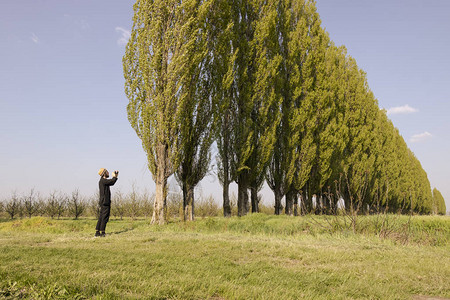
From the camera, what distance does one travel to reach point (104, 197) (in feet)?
29.4

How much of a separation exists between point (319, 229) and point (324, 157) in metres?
10.0

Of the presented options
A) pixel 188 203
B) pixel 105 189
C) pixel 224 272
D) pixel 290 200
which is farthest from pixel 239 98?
pixel 224 272

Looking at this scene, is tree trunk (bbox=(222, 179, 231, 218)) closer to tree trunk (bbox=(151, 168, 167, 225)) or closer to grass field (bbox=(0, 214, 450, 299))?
tree trunk (bbox=(151, 168, 167, 225))

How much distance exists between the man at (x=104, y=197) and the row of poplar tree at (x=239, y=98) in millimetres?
3418

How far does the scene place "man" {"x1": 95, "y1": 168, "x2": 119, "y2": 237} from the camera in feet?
28.6

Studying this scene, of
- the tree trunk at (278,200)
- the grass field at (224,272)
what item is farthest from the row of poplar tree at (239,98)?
the grass field at (224,272)

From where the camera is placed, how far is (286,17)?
18.4m

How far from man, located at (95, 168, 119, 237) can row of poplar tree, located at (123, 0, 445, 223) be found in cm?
342

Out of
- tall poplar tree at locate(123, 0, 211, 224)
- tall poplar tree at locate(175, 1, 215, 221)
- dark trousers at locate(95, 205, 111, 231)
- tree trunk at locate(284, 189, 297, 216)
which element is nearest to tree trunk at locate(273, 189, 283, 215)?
tree trunk at locate(284, 189, 297, 216)

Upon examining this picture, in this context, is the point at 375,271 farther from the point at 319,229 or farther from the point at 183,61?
the point at 183,61

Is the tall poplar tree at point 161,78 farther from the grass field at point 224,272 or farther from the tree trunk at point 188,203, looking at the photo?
the grass field at point 224,272

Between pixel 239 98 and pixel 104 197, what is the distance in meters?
8.86

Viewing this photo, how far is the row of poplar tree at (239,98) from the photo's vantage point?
41.6 feet

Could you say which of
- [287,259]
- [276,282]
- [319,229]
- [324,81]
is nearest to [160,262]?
[276,282]
